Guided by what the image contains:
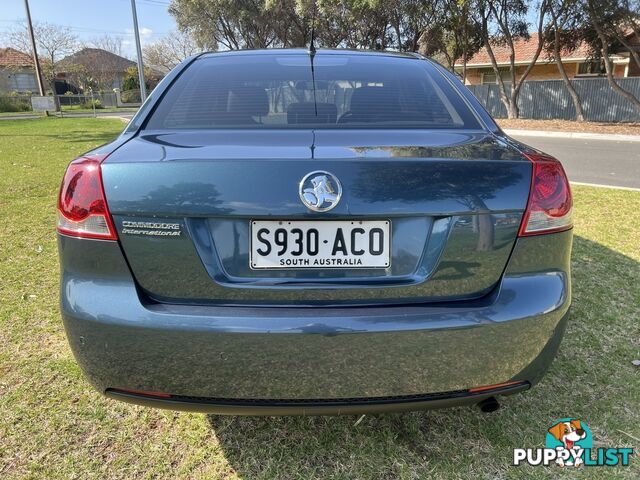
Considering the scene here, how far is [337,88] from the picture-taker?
7.39 ft

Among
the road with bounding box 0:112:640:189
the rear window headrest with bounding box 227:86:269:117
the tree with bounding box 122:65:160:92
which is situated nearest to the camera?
the rear window headrest with bounding box 227:86:269:117

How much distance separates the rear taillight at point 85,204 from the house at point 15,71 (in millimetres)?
58290

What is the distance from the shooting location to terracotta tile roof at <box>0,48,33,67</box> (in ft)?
166

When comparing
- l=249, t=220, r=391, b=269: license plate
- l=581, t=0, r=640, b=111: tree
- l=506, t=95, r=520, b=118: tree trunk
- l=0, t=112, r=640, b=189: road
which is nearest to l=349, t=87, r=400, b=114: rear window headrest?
l=249, t=220, r=391, b=269: license plate

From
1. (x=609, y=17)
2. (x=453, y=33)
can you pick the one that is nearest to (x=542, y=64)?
(x=453, y=33)

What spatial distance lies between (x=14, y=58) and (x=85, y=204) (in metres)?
61.6

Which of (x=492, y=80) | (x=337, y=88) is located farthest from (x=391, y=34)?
(x=337, y=88)

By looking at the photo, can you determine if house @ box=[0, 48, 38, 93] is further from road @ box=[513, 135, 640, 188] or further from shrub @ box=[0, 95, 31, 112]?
road @ box=[513, 135, 640, 188]

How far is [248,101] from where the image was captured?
2182 millimetres

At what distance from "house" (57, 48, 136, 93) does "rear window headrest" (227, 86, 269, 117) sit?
187 feet

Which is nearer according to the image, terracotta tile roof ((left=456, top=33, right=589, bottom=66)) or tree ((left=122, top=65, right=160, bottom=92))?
terracotta tile roof ((left=456, top=33, right=589, bottom=66))

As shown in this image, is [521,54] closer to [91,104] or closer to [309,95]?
[91,104]

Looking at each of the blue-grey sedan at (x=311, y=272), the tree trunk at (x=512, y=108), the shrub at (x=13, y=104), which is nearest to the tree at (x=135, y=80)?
the shrub at (x=13, y=104)

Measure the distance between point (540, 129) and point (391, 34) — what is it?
12905mm
